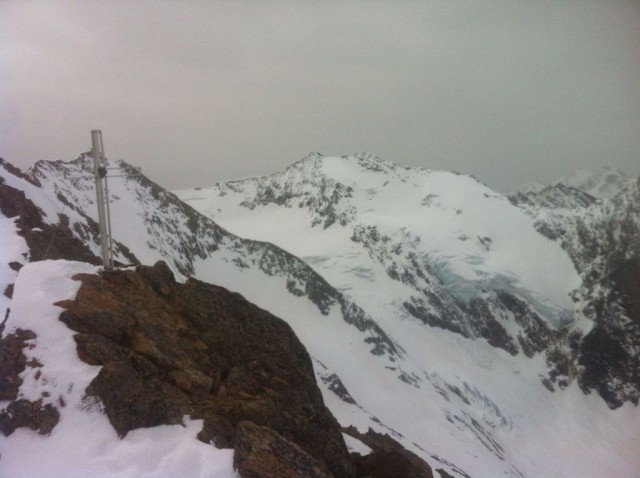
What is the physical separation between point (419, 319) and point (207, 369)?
152 m

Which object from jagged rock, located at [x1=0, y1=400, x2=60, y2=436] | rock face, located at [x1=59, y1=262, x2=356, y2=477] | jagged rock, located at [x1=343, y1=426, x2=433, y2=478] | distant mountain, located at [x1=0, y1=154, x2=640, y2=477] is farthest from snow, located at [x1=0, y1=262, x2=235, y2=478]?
jagged rock, located at [x1=343, y1=426, x2=433, y2=478]

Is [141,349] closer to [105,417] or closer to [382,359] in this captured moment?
[105,417]

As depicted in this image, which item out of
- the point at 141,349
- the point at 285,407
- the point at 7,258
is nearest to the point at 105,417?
the point at 141,349

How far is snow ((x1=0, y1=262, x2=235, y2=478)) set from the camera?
9.93 metres

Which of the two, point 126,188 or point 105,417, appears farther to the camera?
point 126,188

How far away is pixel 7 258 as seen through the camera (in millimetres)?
19219

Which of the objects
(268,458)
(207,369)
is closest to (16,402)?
(207,369)

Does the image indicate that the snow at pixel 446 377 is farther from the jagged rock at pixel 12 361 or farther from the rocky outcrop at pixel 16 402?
the rocky outcrop at pixel 16 402

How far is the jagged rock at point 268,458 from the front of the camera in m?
10.1

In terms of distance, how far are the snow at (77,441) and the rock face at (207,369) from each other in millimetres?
280

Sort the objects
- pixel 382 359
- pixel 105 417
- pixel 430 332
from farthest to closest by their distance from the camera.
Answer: pixel 430 332, pixel 382 359, pixel 105 417

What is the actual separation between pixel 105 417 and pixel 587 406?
194m

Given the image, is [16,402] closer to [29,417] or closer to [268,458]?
[29,417]

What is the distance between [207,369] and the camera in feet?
47.4
